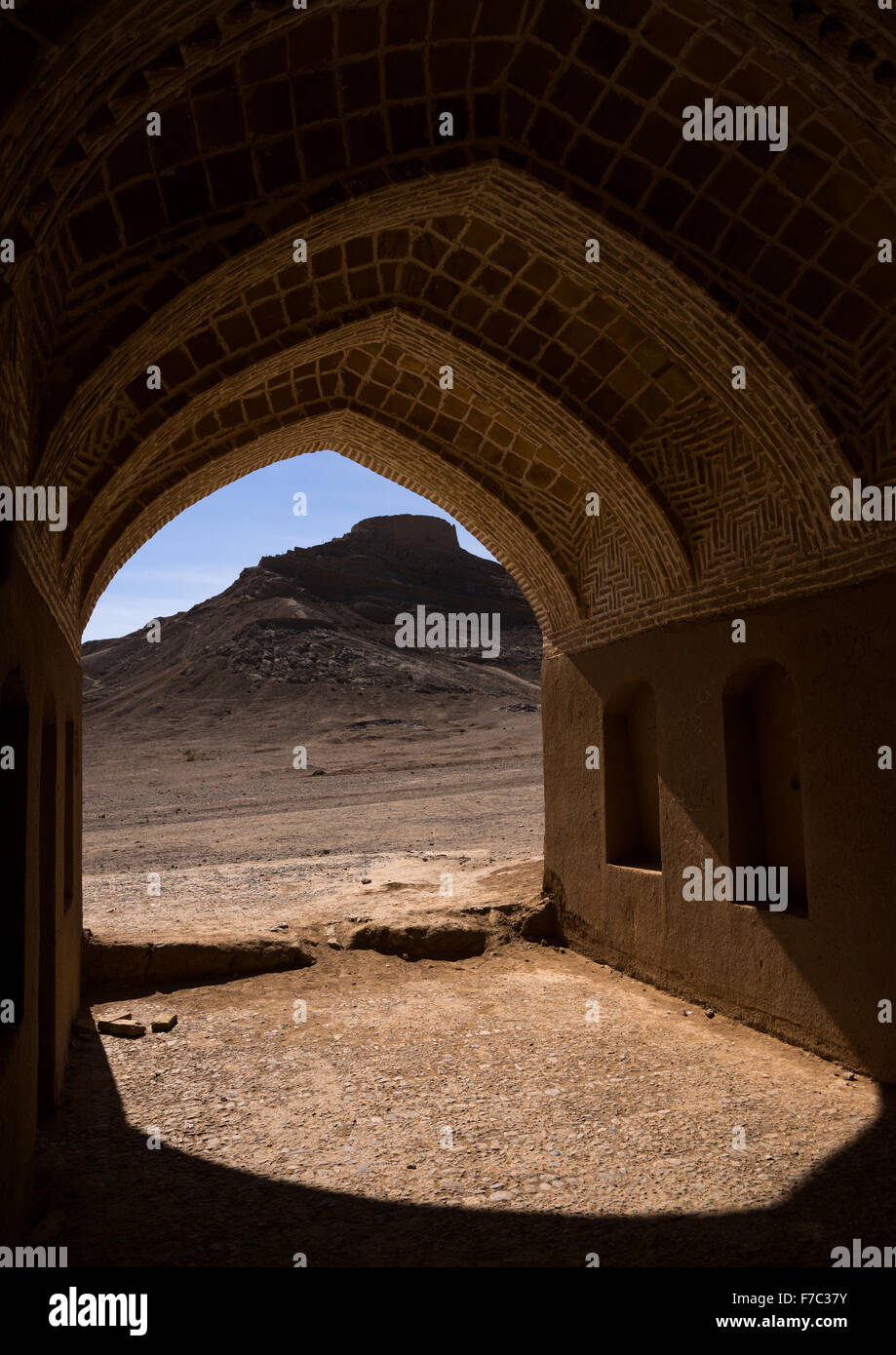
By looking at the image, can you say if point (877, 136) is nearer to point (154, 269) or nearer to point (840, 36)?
point (840, 36)

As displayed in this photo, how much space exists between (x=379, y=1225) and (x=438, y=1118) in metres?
1.18

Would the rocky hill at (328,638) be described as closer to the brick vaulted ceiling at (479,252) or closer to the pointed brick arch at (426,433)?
the pointed brick arch at (426,433)

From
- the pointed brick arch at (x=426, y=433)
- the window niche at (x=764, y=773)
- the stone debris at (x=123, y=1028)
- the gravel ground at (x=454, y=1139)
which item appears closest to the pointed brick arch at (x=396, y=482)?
the pointed brick arch at (x=426, y=433)

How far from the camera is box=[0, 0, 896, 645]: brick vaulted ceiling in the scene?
386cm

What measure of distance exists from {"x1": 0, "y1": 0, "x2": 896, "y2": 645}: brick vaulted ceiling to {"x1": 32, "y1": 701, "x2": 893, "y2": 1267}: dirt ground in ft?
10.5

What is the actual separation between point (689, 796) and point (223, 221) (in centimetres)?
519

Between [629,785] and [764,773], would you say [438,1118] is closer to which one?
[764,773]

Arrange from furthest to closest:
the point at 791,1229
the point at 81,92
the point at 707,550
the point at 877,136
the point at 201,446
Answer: the point at 201,446
the point at 707,550
the point at 877,136
the point at 791,1229
the point at 81,92

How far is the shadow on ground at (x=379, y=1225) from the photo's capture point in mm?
3779

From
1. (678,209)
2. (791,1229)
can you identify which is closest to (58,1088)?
(791,1229)

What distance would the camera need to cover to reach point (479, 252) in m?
6.37

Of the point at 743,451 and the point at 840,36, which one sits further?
the point at 743,451

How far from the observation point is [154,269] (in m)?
4.96
